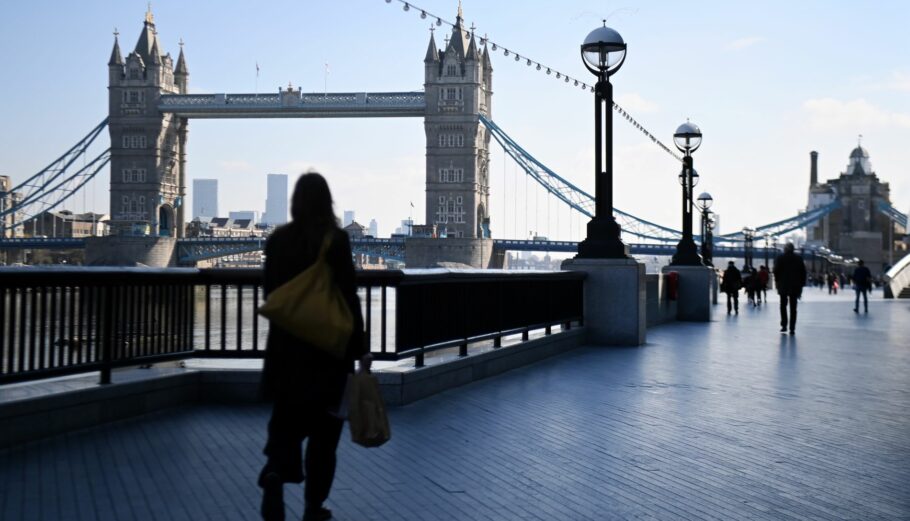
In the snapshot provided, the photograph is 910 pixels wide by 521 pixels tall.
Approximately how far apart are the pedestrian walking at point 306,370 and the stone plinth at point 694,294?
1410 cm

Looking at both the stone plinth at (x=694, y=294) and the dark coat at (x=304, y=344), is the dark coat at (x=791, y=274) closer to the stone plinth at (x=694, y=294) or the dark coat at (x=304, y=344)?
the stone plinth at (x=694, y=294)

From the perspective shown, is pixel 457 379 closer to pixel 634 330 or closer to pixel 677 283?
pixel 634 330

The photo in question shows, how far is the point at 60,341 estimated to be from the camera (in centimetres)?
537

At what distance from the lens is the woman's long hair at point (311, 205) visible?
357 cm

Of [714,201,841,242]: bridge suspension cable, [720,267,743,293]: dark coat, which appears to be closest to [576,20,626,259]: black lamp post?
[720,267,743,293]: dark coat

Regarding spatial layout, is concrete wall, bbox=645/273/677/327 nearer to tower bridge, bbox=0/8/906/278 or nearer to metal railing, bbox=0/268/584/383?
metal railing, bbox=0/268/584/383

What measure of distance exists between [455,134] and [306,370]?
97118mm

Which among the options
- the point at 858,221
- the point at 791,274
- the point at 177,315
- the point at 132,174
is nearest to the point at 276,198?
the point at 132,174

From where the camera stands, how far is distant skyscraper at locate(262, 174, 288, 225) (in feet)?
517

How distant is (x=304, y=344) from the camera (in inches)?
137

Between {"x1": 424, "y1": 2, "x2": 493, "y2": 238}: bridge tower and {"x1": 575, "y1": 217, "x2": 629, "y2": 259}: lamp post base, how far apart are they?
3413 inches

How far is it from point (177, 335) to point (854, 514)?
14.0ft

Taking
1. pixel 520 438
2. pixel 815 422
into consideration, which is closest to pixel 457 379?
pixel 520 438

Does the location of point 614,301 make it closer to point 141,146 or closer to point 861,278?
point 861,278
